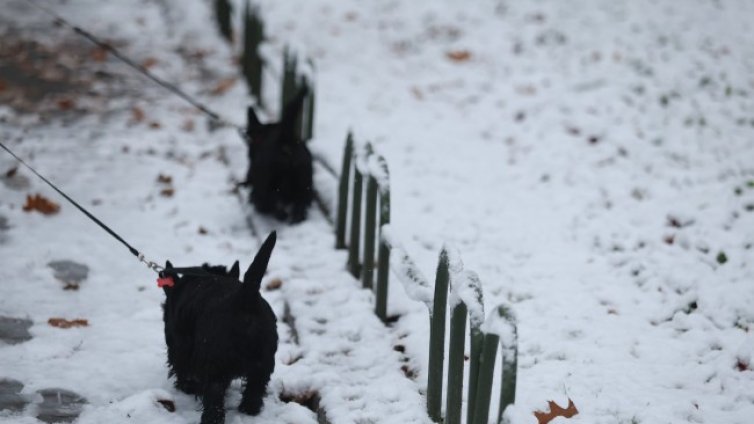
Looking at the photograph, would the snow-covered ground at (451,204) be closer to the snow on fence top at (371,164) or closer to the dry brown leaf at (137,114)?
the dry brown leaf at (137,114)

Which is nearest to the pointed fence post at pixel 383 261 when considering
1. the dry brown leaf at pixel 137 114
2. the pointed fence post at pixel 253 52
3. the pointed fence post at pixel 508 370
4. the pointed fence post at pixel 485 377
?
the pointed fence post at pixel 485 377

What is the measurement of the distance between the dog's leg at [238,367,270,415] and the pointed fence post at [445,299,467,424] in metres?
0.89

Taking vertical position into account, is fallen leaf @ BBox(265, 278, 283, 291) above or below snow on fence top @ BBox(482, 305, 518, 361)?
below

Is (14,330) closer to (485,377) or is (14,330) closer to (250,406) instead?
(250,406)

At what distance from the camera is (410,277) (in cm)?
379

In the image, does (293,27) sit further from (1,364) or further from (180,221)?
(1,364)

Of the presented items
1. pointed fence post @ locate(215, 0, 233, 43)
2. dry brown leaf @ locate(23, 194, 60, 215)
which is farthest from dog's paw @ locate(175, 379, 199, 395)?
pointed fence post @ locate(215, 0, 233, 43)

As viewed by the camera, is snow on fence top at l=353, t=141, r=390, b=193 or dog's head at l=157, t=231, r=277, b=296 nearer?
dog's head at l=157, t=231, r=277, b=296

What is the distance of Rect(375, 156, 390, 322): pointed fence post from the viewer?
445 centimetres

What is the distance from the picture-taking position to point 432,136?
7.81 meters

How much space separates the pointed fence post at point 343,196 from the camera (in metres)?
5.27

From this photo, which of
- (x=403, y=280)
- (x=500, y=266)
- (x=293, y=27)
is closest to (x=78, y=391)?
(x=403, y=280)

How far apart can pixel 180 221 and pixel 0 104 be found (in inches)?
123

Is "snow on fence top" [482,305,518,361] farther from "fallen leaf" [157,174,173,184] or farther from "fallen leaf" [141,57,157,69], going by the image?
"fallen leaf" [141,57,157,69]
